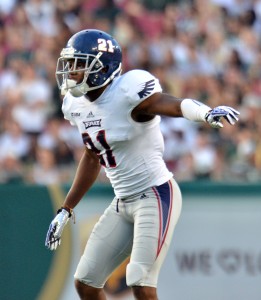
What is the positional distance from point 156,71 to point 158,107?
4.68 m

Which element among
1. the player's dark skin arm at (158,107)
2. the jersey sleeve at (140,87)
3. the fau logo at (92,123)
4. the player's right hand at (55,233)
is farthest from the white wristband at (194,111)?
the player's right hand at (55,233)

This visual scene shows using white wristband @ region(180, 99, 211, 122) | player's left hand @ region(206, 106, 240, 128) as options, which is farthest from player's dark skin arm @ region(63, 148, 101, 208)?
player's left hand @ region(206, 106, 240, 128)

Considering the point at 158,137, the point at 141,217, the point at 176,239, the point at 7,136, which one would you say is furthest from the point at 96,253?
the point at 7,136

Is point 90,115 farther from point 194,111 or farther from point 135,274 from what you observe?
point 135,274

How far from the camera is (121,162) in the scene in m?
5.30

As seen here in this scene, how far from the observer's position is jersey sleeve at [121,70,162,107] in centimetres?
504

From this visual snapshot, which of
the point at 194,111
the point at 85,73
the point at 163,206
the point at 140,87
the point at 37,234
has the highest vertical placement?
the point at 85,73

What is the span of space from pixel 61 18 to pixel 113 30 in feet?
1.98

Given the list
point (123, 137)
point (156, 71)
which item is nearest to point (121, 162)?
point (123, 137)

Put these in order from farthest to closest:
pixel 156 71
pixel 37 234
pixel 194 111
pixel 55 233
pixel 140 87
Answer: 1. pixel 156 71
2. pixel 37 234
3. pixel 55 233
4. pixel 140 87
5. pixel 194 111

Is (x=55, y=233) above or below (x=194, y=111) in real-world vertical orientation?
below

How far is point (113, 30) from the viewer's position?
10.2 metres

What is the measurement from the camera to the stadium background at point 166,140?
267 inches

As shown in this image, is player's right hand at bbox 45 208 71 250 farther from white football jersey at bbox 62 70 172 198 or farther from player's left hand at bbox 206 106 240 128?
player's left hand at bbox 206 106 240 128
